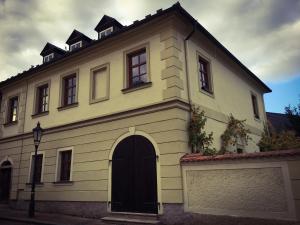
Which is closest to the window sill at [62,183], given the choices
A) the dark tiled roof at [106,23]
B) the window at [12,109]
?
the window at [12,109]

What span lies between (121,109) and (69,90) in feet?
13.6

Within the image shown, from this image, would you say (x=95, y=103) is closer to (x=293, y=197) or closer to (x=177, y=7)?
(x=177, y=7)

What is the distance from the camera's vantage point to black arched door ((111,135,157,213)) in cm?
1025

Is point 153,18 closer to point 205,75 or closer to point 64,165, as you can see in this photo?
point 205,75

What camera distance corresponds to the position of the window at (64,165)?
531 inches

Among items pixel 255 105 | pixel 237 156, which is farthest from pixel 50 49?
pixel 237 156

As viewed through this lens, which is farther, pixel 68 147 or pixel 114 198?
pixel 68 147

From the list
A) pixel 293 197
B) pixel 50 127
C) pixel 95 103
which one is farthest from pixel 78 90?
pixel 293 197

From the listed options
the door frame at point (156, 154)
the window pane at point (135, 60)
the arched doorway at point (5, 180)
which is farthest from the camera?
the arched doorway at point (5, 180)

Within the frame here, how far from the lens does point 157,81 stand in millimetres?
10992

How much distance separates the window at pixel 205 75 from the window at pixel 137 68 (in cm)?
241

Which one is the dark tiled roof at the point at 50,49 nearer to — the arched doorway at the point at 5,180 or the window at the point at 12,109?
the window at the point at 12,109

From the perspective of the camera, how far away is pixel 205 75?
42.9ft

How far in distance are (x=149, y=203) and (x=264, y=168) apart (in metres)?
3.92
